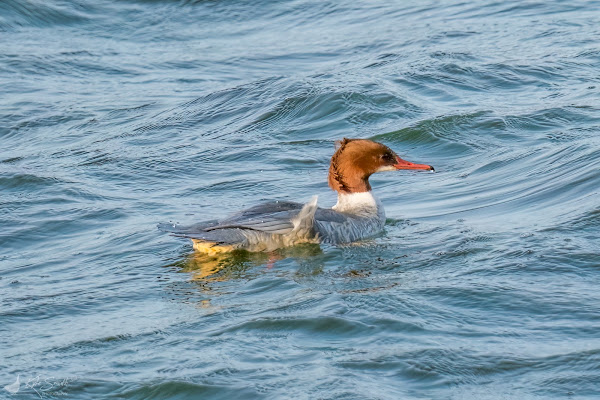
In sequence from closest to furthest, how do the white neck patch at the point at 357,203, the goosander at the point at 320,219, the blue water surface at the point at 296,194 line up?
1. the blue water surface at the point at 296,194
2. the goosander at the point at 320,219
3. the white neck patch at the point at 357,203

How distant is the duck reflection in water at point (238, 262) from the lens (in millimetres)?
8016

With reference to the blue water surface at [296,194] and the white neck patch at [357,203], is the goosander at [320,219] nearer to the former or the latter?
the white neck patch at [357,203]

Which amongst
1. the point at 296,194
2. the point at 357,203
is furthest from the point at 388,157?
the point at 296,194

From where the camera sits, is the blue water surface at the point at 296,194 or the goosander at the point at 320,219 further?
the goosander at the point at 320,219

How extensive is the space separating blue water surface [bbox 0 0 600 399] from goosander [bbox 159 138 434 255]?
151mm

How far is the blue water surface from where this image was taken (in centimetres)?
615

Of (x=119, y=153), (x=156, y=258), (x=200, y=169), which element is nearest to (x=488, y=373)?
(x=156, y=258)

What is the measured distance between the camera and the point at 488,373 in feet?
19.4

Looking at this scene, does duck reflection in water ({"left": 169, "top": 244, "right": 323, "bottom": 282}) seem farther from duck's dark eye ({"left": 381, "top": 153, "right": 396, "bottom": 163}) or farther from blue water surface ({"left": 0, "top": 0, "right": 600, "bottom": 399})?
duck's dark eye ({"left": 381, "top": 153, "right": 396, "bottom": 163})

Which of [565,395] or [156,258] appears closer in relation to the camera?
[565,395]

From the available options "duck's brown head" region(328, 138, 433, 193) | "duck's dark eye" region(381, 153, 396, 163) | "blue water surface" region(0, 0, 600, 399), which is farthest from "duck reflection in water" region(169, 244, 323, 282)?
"duck's dark eye" region(381, 153, 396, 163)

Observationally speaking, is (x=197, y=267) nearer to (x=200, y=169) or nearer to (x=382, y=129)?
(x=200, y=169)

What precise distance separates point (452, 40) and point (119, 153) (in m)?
5.49

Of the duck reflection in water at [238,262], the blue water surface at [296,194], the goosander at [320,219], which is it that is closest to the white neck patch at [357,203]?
the goosander at [320,219]
